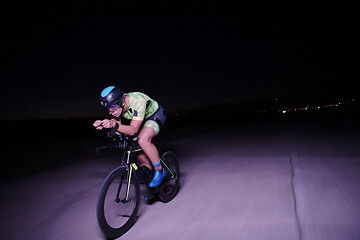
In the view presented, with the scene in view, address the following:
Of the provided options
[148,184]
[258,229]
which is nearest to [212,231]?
[258,229]

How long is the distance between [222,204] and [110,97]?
2.55 meters

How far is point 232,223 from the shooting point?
3631 mm

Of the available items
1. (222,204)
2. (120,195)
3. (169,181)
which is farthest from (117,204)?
(222,204)

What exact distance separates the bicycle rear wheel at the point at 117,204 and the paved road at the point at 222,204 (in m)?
0.18

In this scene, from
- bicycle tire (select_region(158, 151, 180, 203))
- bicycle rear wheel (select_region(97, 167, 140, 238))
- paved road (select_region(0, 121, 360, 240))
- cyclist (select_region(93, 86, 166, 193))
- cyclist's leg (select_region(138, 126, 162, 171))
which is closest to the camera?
bicycle rear wheel (select_region(97, 167, 140, 238))

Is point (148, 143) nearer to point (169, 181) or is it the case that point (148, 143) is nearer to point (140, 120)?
point (140, 120)

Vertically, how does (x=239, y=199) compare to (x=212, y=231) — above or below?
below

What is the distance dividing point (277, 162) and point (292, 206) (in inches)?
143

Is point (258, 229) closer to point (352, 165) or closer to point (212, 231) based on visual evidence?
point (212, 231)

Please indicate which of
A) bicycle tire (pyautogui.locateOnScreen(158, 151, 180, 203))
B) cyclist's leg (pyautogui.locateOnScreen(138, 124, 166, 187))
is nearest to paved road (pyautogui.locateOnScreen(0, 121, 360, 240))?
bicycle tire (pyautogui.locateOnScreen(158, 151, 180, 203))

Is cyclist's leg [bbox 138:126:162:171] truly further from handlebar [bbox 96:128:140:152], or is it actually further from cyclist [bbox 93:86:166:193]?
handlebar [bbox 96:128:140:152]

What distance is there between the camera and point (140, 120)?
3.79 m

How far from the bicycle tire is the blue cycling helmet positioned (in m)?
1.63

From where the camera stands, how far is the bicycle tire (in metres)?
4.59
